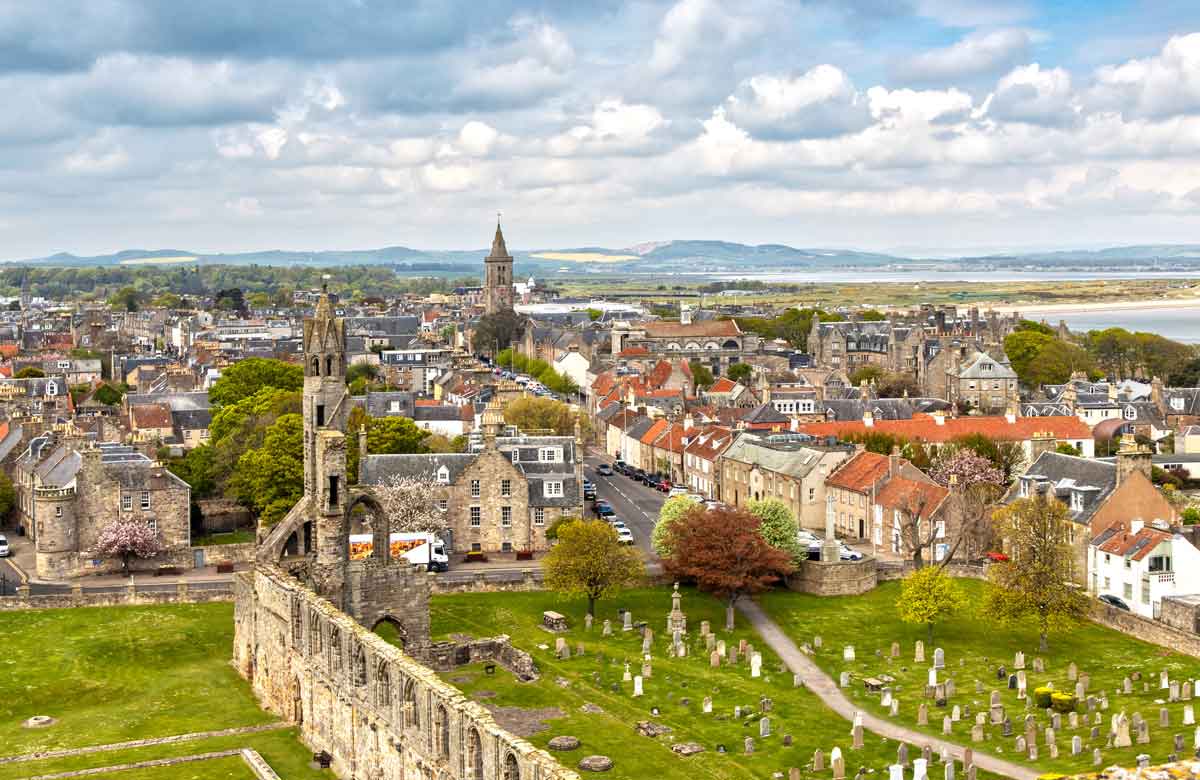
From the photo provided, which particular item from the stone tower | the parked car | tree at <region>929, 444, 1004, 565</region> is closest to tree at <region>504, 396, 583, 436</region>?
tree at <region>929, 444, 1004, 565</region>

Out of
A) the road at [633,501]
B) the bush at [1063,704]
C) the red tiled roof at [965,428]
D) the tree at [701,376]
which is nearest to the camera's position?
the bush at [1063,704]

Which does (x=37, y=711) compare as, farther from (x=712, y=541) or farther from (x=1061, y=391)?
(x=1061, y=391)

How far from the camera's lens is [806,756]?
40.3 metres

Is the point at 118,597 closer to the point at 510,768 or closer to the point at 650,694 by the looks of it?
the point at 650,694

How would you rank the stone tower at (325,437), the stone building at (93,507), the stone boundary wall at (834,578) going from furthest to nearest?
1. the stone building at (93,507)
2. the stone boundary wall at (834,578)
3. the stone tower at (325,437)

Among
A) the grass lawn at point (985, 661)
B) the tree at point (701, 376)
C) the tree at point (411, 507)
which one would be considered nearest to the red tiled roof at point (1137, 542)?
the grass lawn at point (985, 661)

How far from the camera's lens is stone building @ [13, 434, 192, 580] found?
64.4 metres

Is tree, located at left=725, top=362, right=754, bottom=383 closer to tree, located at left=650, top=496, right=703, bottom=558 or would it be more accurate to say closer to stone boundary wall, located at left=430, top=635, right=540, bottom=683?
tree, located at left=650, top=496, right=703, bottom=558

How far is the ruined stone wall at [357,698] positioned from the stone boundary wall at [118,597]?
296 inches

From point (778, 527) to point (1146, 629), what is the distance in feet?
53.6

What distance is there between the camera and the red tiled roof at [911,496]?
67250mm

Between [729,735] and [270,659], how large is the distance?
15.7 metres

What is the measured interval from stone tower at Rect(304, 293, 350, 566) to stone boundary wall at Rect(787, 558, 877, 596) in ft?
73.0

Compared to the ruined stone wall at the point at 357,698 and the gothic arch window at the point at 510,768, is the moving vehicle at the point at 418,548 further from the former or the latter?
the gothic arch window at the point at 510,768
